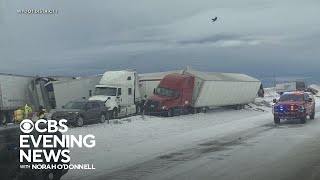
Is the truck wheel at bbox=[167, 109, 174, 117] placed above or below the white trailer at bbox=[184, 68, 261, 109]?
below

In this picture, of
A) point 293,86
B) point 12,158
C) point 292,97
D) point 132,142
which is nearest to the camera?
point 12,158

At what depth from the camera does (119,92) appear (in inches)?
1368

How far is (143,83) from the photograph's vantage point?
40.6 metres

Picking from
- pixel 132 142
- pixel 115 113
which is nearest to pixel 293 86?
pixel 115 113

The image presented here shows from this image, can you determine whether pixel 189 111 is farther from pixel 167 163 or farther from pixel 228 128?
pixel 167 163

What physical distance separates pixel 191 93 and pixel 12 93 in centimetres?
1359

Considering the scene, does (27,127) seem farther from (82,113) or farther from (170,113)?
(170,113)

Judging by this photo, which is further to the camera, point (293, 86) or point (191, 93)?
point (293, 86)

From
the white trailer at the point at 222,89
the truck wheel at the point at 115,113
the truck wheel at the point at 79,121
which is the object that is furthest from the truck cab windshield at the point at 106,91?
the white trailer at the point at 222,89

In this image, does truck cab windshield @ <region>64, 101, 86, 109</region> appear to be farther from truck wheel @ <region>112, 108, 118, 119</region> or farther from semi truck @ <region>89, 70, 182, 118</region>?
truck wheel @ <region>112, 108, 118, 119</region>

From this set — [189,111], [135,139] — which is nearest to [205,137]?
[135,139]

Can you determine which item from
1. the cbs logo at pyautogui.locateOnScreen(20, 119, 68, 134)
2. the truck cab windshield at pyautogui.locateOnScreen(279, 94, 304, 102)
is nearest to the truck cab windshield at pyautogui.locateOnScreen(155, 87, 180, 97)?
the truck cab windshield at pyautogui.locateOnScreen(279, 94, 304, 102)

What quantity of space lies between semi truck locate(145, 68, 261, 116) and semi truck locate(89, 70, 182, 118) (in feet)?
4.59

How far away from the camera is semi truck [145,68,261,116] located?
35.8 metres
